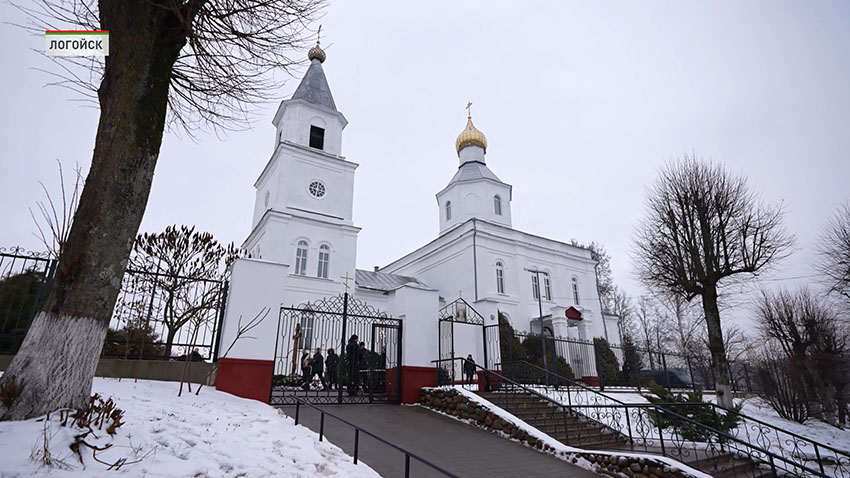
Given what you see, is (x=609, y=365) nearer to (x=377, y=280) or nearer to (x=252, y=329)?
(x=377, y=280)

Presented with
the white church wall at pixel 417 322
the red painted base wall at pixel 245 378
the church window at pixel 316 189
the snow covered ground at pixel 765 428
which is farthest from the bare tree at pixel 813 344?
the church window at pixel 316 189

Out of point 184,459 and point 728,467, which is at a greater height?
point 184,459

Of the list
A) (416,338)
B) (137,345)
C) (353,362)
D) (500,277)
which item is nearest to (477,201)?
(500,277)

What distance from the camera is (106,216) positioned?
4.29 meters

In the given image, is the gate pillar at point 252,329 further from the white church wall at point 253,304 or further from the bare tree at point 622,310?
the bare tree at point 622,310

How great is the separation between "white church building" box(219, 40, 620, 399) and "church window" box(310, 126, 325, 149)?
64mm

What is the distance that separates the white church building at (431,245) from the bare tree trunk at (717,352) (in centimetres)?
749

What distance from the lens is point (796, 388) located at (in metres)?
16.1

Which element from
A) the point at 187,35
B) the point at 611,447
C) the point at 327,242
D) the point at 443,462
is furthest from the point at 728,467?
the point at 327,242

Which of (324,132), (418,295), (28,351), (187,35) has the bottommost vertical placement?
(28,351)

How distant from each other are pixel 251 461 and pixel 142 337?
5.05 meters

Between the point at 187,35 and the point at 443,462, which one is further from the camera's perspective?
the point at 443,462

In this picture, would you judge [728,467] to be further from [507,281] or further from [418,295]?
[507,281]

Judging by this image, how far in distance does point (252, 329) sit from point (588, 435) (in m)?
7.60
